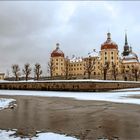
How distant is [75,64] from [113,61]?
2388 centimetres

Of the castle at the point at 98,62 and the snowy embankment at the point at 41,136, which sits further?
the castle at the point at 98,62

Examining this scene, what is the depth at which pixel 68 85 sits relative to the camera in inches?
1870

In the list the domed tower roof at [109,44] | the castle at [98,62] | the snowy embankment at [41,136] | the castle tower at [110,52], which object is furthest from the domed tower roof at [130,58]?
the snowy embankment at [41,136]

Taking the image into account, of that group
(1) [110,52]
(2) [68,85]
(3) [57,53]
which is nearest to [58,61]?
(3) [57,53]

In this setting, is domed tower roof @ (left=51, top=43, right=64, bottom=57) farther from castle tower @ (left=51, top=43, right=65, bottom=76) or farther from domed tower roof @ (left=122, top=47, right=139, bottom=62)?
domed tower roof @ (left=122, top=47, right=139, bottom=62)

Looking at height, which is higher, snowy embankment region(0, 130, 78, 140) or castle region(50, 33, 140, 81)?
castle region(50, 33, 140, 81)

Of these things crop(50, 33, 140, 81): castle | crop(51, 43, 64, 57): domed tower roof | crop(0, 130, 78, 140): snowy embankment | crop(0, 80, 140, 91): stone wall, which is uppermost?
crop(51, 43, 64, 57): domed tower roof

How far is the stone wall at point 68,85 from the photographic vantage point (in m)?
45.1

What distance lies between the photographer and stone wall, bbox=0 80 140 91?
148 feet

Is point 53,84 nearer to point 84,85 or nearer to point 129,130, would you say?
point 84,85

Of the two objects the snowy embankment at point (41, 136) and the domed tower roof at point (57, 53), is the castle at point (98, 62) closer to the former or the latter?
the domed tower roof at point (57, 53)

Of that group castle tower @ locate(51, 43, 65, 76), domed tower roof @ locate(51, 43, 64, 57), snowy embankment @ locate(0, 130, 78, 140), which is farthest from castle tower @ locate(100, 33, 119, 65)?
snowy embankment @ locate(0, 130, 78, 140)

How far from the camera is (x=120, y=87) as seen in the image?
52.4 meters

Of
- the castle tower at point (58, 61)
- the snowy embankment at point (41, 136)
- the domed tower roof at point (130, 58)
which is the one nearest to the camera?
the snowy embankment at point (41, 136)
